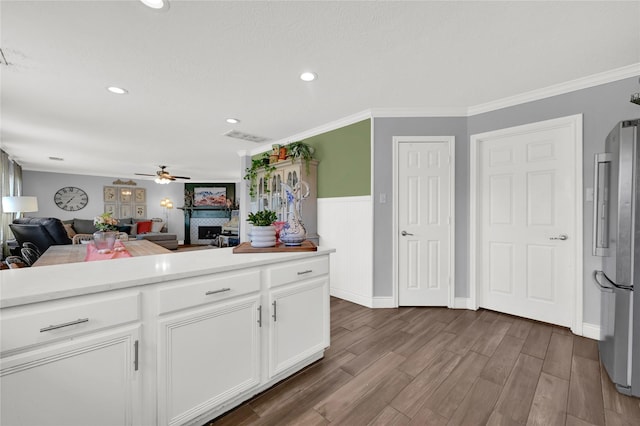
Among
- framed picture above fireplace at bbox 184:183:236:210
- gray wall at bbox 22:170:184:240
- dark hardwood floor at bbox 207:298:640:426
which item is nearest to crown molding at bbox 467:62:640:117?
dark hardwood floor at bbox 207:298:640:426

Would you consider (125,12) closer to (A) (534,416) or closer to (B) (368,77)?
(B) (368,77)

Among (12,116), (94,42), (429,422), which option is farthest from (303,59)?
(12,116)

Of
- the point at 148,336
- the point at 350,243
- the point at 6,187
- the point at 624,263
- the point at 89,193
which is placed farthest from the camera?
the point at 89,193

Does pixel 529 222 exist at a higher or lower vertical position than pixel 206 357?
higher

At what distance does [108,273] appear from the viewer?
1.25 metres

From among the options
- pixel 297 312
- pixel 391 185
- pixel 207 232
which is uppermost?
pixel 391 185

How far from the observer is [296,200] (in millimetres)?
2008

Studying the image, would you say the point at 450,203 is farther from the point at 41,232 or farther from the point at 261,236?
the point at 41,232

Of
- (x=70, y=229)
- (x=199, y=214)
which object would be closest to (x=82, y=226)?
(x=70, y=229)

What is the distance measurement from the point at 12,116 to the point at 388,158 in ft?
15.5

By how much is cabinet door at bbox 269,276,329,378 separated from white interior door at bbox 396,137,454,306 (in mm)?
1568

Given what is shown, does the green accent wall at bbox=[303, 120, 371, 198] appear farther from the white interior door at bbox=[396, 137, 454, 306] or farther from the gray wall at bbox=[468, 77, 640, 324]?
the gray wall at bbox=[468, 77, 640, 324]

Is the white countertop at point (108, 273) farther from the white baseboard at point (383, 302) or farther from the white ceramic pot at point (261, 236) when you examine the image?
the white baseboard at point (383, 302)

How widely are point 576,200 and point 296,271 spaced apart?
2.65 meters
